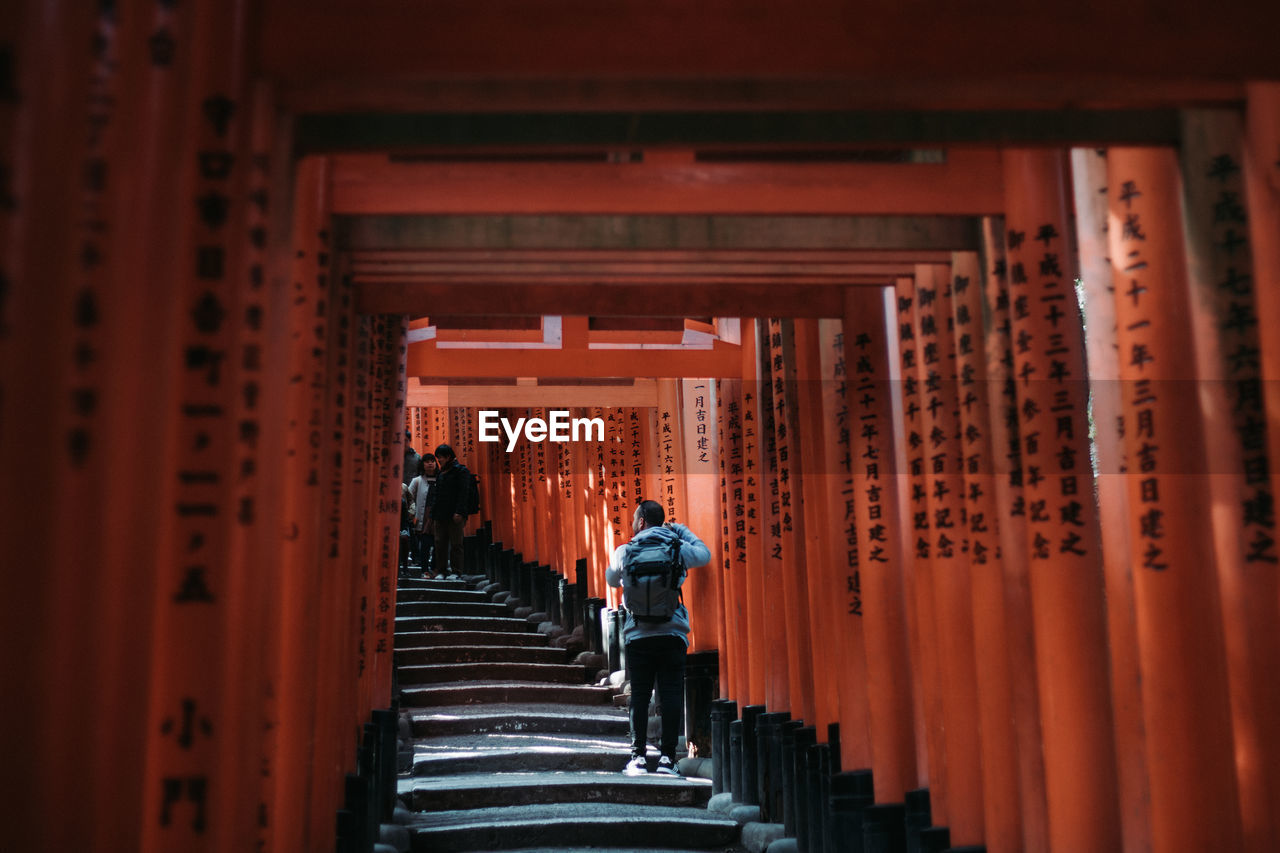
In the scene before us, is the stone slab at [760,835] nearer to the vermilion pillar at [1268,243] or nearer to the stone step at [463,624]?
the vermilion pillar at [1268,243]

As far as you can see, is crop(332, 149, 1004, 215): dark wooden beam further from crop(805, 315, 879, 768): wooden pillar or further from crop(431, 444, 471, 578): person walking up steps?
crop(431, 444, 471, 578): person walking up steps

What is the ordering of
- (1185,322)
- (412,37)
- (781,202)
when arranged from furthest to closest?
(781,202)
(1185,322)
(412,37)

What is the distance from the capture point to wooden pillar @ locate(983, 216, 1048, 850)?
15.8ft

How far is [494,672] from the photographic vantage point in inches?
457

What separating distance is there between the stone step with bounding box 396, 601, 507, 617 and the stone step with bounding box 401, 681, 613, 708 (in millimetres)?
2142

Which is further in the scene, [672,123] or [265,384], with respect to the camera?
[672,123]

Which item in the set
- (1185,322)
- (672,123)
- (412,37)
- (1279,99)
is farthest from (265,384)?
(1279,99)

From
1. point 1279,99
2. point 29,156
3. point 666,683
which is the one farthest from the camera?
point 666,683

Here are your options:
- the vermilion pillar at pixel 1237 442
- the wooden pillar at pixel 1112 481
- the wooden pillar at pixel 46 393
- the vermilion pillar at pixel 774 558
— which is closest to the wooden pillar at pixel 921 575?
the wooden pillar at pixel 1112 481

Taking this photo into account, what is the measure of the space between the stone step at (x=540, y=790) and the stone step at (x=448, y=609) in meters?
4.67

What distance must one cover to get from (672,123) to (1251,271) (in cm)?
192

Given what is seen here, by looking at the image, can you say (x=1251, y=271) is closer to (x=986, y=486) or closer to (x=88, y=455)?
(x=986, y=486)

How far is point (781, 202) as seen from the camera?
5223 millimetres

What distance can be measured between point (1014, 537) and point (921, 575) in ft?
3.13
